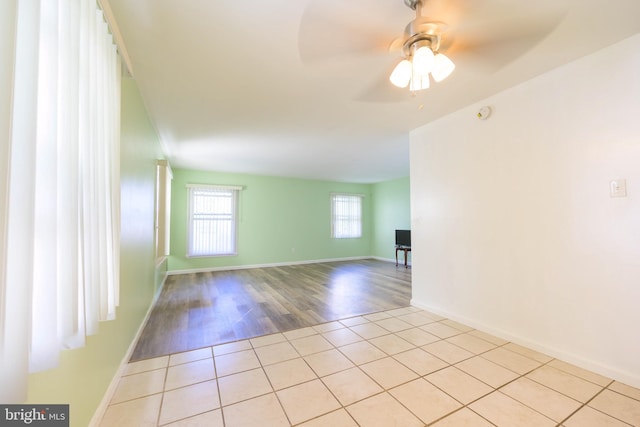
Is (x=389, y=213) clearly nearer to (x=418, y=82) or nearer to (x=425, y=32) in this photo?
(x=418, y=82)

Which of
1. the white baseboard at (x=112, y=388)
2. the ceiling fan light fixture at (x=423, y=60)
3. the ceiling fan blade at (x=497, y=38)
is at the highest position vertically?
the ceiling fan blade at (x=497, y=38)

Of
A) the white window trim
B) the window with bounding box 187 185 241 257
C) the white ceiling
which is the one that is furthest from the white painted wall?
the window with bounding box 187 185 241 257

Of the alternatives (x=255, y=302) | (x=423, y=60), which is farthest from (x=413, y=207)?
(x=255, y=302)

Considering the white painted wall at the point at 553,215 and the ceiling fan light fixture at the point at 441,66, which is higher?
the ceiling fan light fixture at the point at 441,66

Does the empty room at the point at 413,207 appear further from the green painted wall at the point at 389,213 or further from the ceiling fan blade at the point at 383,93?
the green painted wall at the point at 389,213

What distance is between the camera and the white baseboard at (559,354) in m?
1.65

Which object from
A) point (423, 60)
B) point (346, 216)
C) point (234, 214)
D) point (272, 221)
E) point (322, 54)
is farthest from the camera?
point (346, 216)

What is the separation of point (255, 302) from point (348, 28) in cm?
324

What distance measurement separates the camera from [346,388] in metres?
1.64

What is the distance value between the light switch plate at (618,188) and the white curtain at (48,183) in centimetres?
301

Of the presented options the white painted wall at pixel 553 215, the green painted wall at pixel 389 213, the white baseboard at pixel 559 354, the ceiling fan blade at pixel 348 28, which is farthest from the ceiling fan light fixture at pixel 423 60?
the green painted wall at pixel 389 213

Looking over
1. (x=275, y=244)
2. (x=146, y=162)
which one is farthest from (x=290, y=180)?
(x=146, y=162)

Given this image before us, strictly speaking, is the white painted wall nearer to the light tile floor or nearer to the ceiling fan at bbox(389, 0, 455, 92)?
the light tile floor

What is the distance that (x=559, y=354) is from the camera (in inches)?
76.8
